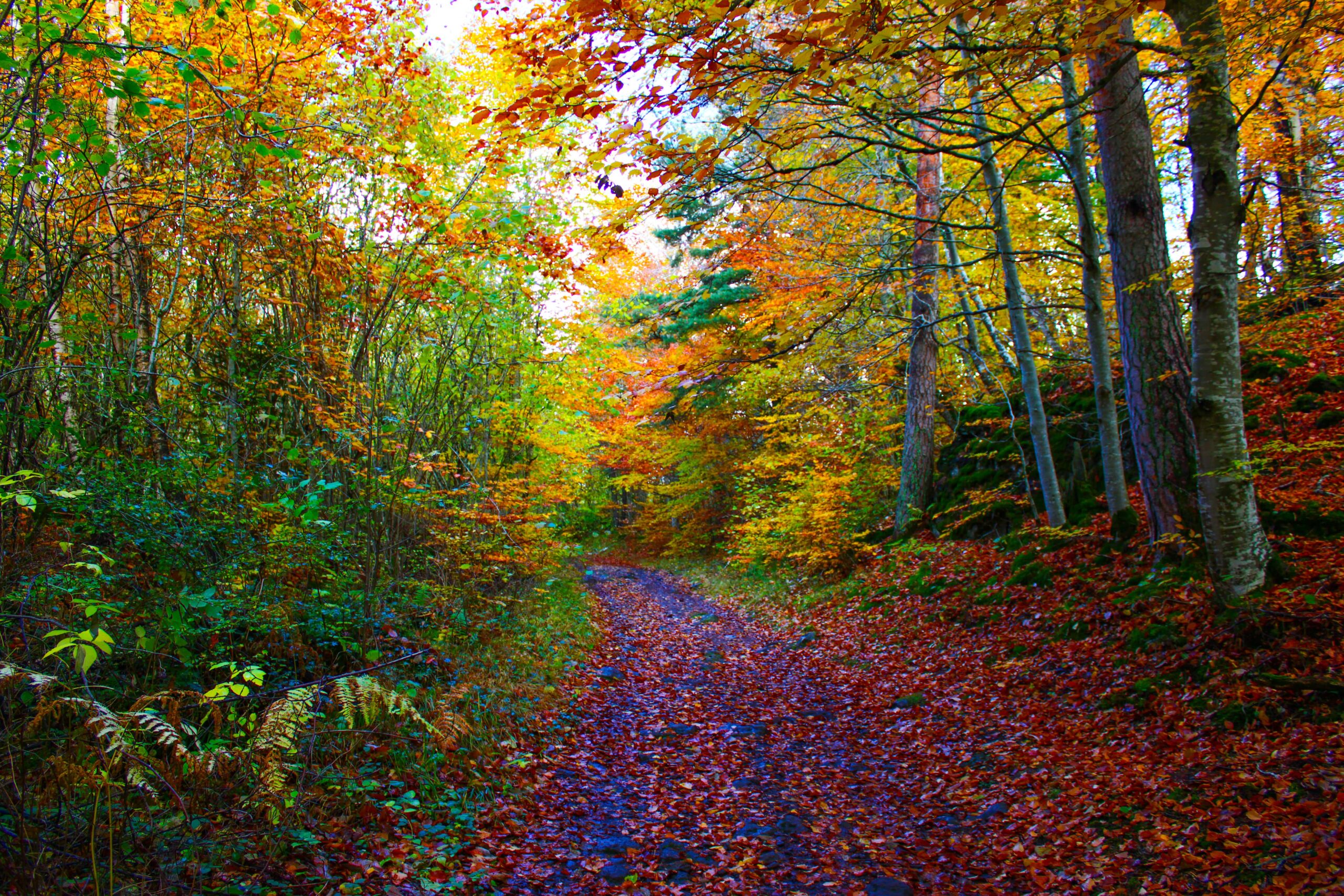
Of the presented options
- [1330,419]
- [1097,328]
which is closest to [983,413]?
[1330,419]

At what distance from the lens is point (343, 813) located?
3.82 metres

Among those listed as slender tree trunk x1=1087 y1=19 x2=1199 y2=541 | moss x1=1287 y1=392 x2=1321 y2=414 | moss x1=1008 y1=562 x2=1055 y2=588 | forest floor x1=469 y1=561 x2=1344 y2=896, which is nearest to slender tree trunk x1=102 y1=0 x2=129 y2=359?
forest floor x1=469 y1=561 x2=1344 y2=896

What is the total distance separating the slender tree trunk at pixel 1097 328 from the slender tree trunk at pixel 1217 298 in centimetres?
178

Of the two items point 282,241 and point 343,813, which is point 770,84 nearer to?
point 282,241

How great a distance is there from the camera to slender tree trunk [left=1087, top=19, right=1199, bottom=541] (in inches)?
231

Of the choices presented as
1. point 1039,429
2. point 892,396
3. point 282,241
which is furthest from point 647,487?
point 282,241

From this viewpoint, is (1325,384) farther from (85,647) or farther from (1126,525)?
(85,647)

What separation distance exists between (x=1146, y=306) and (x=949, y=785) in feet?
15.1

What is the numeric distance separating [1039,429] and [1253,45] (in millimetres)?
4374

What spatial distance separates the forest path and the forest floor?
0.07ft


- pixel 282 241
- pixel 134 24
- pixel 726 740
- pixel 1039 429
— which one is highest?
pixel 134 24

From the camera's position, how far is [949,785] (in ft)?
15.9

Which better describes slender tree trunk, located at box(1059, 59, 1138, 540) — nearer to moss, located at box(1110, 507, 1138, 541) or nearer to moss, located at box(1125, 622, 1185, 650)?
moss, located at box(1110, 507, 1138, 541)

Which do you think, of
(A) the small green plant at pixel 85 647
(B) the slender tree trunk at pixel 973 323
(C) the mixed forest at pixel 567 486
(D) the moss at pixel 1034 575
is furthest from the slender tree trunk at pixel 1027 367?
(A) the small green plant at pixel 85 647
